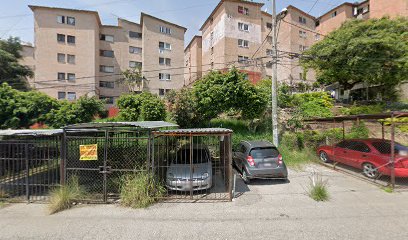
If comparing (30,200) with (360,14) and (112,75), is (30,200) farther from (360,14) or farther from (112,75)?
(360,14)

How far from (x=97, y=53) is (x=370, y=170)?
108 ft

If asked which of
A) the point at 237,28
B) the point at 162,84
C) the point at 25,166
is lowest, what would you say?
the point at 25,166

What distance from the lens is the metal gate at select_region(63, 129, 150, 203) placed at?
6.19 meters

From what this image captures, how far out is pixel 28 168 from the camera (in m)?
6.25

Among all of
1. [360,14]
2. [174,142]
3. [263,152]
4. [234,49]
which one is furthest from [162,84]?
[360,14]

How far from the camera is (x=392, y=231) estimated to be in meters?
4.43

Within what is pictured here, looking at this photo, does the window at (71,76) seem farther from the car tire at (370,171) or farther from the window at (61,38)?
the car tire at (370,171)

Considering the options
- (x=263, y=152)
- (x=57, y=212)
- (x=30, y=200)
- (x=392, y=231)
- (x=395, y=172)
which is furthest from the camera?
(x=263, y=152)

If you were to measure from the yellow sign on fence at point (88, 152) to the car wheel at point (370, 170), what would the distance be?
9.81 metres

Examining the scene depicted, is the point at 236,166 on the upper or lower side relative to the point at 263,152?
lower

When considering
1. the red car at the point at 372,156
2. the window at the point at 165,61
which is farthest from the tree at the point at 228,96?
the window at the point at 165,61

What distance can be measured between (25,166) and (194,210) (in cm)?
536

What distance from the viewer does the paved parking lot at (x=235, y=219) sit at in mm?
4441

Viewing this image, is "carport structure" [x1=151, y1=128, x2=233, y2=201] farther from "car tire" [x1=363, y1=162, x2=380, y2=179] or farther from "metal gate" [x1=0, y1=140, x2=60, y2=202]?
"car tire" [x1=363, y1=162, x2=380, y2=179]
